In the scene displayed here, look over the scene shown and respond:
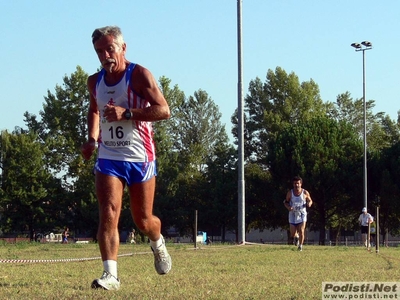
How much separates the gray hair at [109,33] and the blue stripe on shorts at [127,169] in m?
1.18

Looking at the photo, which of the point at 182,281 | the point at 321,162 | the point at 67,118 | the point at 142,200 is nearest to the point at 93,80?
the point at 142,200

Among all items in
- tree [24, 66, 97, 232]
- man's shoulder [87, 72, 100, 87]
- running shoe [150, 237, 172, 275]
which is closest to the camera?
man's shoulder [87, 72, 100, 87]

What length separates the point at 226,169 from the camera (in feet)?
269

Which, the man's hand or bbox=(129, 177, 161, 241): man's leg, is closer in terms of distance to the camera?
bbox=(129, 177, 161, 241): man's leg

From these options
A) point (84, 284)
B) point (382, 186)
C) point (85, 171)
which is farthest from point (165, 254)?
point (85, 171)

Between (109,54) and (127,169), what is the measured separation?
1138 mm

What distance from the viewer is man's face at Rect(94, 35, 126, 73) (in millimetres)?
7742

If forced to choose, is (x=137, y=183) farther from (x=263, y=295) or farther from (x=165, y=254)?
(x=263, y=295)

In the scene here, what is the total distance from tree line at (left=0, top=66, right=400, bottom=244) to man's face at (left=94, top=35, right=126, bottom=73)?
198ft

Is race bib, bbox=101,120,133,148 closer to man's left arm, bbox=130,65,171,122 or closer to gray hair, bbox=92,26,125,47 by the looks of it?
man's left arm, bbox=130,65,171,122

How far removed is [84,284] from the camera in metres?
8.08

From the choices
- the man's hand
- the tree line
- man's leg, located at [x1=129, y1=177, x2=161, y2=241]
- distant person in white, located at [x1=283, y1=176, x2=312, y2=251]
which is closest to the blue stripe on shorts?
man's leg, located at [x1=129, y1=177, x2=161, y2=241]

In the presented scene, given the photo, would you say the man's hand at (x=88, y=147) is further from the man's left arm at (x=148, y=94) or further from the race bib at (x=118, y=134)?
the man's left arm at (x=148, y=94)

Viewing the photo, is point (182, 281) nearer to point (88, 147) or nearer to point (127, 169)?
point (127, 169)
